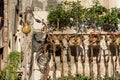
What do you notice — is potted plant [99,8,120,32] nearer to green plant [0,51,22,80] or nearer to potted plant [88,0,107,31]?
potted plant [88,0,107,31]

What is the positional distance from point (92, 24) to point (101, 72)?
1012 mm

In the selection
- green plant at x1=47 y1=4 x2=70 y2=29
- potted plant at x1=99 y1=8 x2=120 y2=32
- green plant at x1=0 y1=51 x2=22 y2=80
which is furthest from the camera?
green plant at x1=0 y1=51 x2=22 y2=80

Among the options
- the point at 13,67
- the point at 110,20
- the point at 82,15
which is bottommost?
the point at 13,67

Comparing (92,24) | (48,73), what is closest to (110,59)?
(92,24)

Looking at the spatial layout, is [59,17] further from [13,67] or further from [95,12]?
[13,67]

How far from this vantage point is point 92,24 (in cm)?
796

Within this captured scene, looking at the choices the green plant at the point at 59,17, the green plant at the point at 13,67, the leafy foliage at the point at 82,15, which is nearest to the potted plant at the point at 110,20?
the leafy foliage at the point at 82,15

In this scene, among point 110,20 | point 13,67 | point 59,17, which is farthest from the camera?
point 13,67

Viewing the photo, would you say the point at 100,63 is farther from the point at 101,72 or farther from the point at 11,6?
the point at 11,6

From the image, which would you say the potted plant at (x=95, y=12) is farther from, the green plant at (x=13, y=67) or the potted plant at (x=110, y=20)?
the green plant at (x=13, y=67)

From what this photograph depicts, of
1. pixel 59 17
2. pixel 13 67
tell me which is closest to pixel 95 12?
pixel 59 17

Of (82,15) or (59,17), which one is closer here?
(59,17)

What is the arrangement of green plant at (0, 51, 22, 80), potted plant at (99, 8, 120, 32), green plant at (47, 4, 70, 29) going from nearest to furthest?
1. green plant at (47, 4, 70, 29)
2. potted plant at (99, 8, 120, 32)
3. green plant at (0, 51, 22, 80)

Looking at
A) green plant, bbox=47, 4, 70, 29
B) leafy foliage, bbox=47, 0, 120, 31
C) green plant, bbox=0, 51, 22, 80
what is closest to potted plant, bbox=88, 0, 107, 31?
leafy foliage, bbox=47, 0, 120, 31
